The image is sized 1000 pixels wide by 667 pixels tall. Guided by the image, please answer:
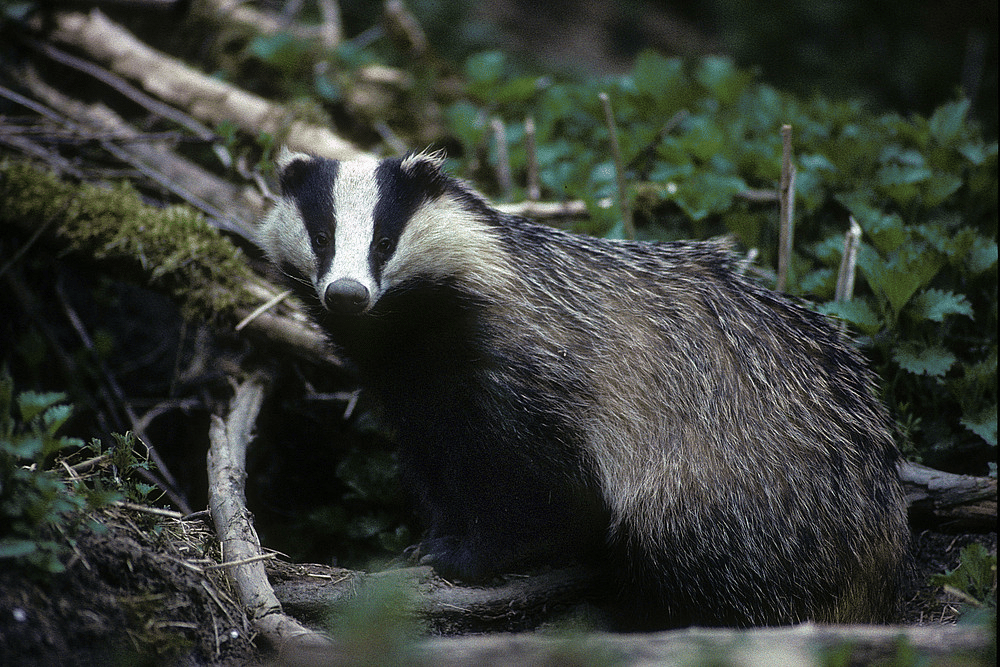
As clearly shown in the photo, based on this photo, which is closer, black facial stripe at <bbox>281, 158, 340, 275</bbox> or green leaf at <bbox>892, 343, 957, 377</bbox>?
black facial stripe at <bbox>281, 158, 340, 275</bbox>

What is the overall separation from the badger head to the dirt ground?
3.79 feet

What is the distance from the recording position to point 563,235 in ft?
12.3

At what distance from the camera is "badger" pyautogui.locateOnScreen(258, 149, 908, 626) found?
10.7ft

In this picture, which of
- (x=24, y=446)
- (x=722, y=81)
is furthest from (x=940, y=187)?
(x=24, y=446)

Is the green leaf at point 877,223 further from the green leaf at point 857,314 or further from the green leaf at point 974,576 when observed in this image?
the green leaf at point 974,576

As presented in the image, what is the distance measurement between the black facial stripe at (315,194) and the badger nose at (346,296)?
0.85 ft

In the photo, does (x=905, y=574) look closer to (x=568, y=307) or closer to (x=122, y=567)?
(x=568, y=307)

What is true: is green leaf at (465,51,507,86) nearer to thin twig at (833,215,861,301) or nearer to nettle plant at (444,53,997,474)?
nettle plant at (444,53,997,474)

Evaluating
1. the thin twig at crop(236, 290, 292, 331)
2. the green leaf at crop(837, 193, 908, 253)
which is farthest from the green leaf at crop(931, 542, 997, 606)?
the thin twig at crop(236, 290, 292, 331)

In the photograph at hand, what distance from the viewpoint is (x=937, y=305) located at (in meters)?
3.92

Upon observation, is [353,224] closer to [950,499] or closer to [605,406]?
[605,406]

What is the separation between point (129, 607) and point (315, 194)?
1.86 m

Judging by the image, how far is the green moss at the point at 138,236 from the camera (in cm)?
445

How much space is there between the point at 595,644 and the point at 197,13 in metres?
6.50
